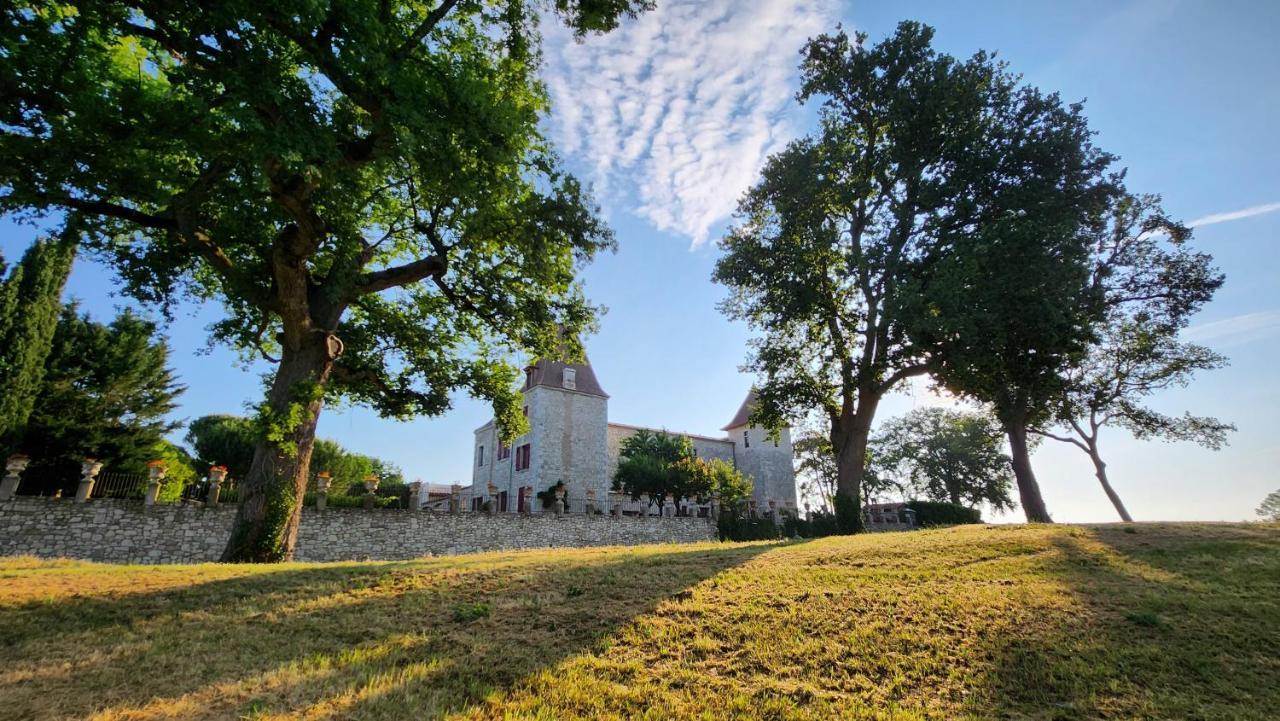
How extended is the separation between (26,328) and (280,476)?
15792 mm

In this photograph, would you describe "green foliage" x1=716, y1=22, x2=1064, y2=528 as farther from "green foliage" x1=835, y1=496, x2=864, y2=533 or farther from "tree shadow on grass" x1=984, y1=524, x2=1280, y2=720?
"tree shadow on grass" x1=984, y1=524, x2=1280, y2=720

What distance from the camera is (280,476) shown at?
34.5 ft

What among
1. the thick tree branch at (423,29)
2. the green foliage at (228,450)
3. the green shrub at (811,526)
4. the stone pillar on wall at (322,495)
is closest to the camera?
the thick tree branch at (423,29)

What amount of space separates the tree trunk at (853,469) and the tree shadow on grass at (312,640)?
1080 cm

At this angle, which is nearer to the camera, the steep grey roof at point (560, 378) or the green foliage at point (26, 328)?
the green foliage at point (26, 328)

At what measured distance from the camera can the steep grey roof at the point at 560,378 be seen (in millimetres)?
35344

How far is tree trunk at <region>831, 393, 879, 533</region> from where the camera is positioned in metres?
16.9

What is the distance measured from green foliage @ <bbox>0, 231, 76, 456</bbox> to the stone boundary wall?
6.57m

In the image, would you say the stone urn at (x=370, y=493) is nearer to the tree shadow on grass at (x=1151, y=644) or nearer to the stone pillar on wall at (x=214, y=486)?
the stone pillar on wall at (x=214, y=486)

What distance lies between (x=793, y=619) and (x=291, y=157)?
9001mm

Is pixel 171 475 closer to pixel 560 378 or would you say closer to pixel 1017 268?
pixel 560 378

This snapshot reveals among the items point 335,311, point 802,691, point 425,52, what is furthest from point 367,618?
point 425,52

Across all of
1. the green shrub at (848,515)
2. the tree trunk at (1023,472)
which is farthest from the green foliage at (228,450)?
the tree trunk at (1023,472)

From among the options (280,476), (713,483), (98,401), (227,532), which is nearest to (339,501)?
(227,532)
